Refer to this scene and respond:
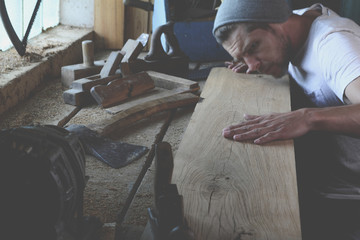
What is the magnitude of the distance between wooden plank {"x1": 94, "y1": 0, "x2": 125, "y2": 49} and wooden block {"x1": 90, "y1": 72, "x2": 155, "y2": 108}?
1470 mm

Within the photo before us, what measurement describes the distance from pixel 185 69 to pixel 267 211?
2395mm

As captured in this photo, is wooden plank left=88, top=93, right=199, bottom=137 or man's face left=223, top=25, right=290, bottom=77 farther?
wooden plank left=88, top=93, right=199, bottom=137

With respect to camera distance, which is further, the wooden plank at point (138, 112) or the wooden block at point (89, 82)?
the wooden block at point (89, 82)

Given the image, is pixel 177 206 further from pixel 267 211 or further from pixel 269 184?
pixel 269 184

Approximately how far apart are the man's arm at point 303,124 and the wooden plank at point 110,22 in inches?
109

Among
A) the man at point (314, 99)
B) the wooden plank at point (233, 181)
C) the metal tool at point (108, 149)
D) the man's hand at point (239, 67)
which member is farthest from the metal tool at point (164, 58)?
the wooden plank at point (233, 181)

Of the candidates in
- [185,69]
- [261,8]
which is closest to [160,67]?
[185,69]

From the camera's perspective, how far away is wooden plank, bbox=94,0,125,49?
4.26 metres

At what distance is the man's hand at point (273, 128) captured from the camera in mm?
1780

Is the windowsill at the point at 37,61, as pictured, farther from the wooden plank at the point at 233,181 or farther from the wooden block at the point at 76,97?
the wooden plank at the point at 233,181

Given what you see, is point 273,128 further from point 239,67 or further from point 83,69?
point 83,69

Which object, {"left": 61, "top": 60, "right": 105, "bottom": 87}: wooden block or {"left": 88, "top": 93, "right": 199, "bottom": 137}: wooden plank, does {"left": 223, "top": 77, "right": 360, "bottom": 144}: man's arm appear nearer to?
{"left": 88, "top": 93, "right": 199, "bottom": 137}: wooden plank

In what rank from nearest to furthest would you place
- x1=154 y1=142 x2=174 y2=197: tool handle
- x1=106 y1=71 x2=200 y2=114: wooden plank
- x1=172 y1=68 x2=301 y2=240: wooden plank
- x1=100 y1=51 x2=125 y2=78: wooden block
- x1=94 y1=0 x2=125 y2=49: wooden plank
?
1. x1=154 y1=142 x2=174 y2=197: tool handle
2. x1=172 y1=68 x2=301 y2=240: wooden plank
3. x1=106 y1=71 x2=200 y2=114: wooden plank
4. x1=100 y1=51 x2=125 y2=78: wooden block
5. x1=94 y1=0 x2=125 y2=49: wooden plank

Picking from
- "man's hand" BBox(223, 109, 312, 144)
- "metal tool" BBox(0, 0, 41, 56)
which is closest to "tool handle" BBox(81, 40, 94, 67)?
"metal tool" BBox(0, 0, 41, 56)
